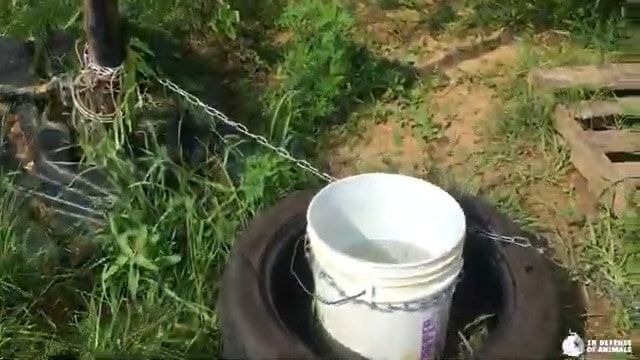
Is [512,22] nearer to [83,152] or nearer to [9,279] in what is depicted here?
[83,152]

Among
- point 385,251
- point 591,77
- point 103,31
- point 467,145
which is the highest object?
point 103,31

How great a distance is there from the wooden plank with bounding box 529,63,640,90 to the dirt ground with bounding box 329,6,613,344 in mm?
159

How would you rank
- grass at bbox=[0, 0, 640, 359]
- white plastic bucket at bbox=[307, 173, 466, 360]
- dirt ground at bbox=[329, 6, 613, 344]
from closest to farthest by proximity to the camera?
white plastic bucket at bbox=[307, 173, 466, 360], grass at bbox=[0, 0, 640, 359], dirt ground at bbox=[329, 6, 613, 344]

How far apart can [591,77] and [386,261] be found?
1.46 meters

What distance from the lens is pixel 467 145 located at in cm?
350

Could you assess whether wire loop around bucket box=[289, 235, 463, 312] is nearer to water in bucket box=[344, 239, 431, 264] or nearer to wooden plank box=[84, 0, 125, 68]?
water in bucket box=[344, 239, 431, 264]

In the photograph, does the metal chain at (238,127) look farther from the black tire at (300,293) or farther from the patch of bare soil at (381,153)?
the black tire at (300,293)

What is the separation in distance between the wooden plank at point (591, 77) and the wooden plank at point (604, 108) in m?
0.10

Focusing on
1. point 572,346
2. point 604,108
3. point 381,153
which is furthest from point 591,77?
point 572,346

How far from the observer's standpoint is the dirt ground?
3234 mm

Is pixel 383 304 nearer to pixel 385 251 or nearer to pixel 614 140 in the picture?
pixel 385 251

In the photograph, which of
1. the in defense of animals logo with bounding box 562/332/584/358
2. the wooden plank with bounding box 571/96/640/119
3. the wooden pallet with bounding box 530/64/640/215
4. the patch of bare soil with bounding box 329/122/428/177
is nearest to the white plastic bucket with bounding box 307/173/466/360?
the in defense of animals logo with bounding box 562/332/584/358

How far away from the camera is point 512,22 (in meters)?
4.09

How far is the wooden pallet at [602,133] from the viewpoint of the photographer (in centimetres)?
320
